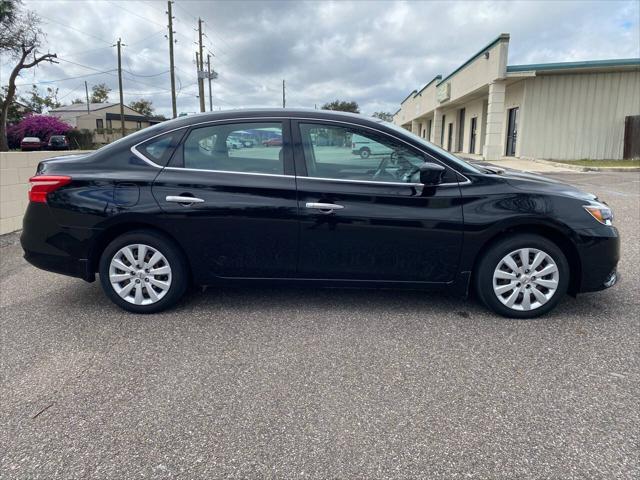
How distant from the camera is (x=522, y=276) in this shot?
379 centimetres

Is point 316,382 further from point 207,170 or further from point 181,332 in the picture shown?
point 207,170

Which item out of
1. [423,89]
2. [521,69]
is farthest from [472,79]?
[423,89]

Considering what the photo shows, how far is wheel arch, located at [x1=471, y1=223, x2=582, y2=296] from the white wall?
22.3 ft

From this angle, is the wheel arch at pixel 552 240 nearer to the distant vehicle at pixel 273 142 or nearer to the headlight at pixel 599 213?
the headlight at pixel 599 213

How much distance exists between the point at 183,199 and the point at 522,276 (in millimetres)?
2809

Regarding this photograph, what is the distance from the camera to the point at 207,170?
3.88 metres

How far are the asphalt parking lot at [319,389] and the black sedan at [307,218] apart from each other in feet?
1.12

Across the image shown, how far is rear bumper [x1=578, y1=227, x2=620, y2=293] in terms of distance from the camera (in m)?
3.74

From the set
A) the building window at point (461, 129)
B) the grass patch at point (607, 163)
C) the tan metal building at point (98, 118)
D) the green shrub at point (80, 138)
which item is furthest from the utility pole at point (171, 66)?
the tan metal building at point (98, 118)

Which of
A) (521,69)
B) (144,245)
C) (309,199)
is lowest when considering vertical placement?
(144,245)

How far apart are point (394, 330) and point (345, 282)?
56cm

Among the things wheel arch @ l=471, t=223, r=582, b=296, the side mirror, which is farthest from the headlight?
the side mirror

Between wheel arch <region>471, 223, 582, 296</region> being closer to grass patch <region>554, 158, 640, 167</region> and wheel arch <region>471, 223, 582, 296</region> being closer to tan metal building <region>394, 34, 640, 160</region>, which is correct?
grass patch <region>554, 158, 640, 167</region>

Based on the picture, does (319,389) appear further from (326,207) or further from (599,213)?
(599,213)
